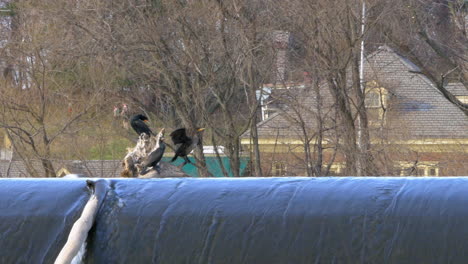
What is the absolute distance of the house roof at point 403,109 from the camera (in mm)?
17467

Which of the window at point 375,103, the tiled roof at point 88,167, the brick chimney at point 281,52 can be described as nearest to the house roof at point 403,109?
the window at point 375,103

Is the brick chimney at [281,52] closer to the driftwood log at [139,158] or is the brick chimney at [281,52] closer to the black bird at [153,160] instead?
the driftwood log at [139,158]

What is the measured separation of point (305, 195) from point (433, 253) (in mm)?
665

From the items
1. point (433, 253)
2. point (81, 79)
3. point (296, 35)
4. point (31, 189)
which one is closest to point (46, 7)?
point (81, 79)

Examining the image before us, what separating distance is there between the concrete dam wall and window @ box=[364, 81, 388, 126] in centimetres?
1420

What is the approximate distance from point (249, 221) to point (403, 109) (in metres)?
21.2

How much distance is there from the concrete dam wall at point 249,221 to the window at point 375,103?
14200mm

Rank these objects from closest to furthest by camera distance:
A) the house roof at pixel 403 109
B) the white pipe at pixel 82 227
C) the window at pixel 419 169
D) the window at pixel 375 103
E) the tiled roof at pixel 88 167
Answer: the white pipe at pixel 82 227, the window at pixel 419 169, the house roof at pixel 403 109, the tiled roof at pixel 88 167, the window at pixel 375 103

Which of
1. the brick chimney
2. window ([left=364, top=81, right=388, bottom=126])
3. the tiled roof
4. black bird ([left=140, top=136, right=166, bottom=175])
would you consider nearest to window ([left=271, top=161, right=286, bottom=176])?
the brick chimney

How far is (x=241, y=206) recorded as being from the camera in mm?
4105

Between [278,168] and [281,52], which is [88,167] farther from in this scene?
[281,52]

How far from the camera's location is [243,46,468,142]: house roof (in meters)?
17.5

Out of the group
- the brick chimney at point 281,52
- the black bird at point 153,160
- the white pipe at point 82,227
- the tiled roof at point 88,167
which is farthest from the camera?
the tiled roof at point 88,167

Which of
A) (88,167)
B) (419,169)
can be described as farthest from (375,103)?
(88,167)
